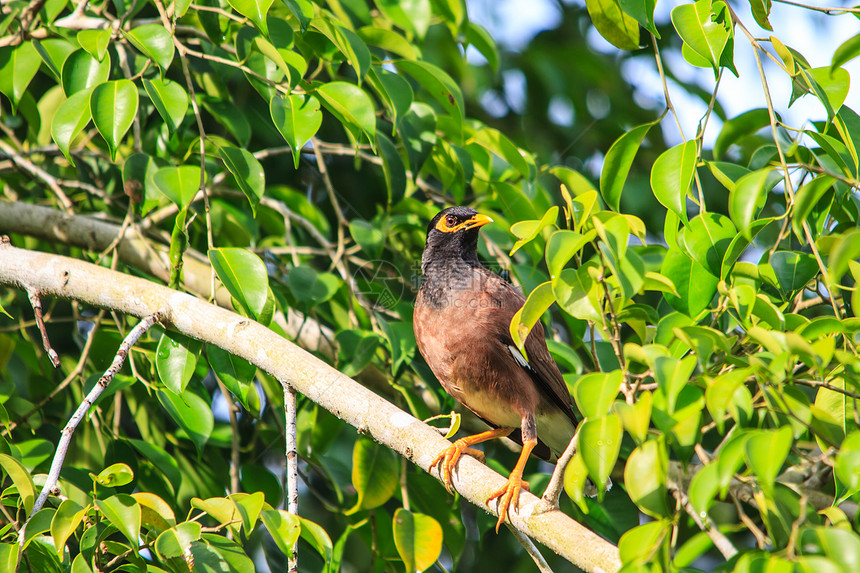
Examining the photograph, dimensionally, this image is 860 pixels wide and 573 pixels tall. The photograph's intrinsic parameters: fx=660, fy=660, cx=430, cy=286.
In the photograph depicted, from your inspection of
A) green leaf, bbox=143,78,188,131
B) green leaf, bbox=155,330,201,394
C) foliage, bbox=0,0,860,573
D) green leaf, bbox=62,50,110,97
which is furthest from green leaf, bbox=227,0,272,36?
green leaf, bbox=155,330,201,394

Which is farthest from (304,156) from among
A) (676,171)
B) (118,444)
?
(676,171)

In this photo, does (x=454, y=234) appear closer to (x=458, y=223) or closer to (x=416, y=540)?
(x=458, y=223)

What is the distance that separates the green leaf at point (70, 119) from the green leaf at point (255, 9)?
0.58 meters

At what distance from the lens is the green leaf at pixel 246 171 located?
2.26 m

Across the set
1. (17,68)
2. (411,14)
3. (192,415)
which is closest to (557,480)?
(192,415)

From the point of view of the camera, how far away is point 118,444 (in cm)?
271

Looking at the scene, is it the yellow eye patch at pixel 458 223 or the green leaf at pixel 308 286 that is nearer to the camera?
the green leaf at pixel 308 286

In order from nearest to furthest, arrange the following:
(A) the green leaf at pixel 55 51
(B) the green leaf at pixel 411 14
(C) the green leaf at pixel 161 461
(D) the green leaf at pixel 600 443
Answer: (D) the green leaf at pixel 600 443, (A) the green leaf at pixel 55 51, (C) the green leaf at pixel 161 461, (B) the green leaf at pixel 411 14

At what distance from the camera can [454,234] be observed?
11.6ft

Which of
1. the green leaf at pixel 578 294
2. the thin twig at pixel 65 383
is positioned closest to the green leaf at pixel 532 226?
the green leaf at pixel 578 294

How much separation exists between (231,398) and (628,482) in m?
2.38

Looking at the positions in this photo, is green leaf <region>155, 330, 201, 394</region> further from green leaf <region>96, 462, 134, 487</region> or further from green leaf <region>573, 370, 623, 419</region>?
green leaf <region>573, 370, 623, 419</region>

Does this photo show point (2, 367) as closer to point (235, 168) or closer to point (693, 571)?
point (235, 168)

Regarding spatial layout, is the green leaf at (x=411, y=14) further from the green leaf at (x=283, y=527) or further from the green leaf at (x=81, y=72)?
the green leaf at (x=283, y=527)
